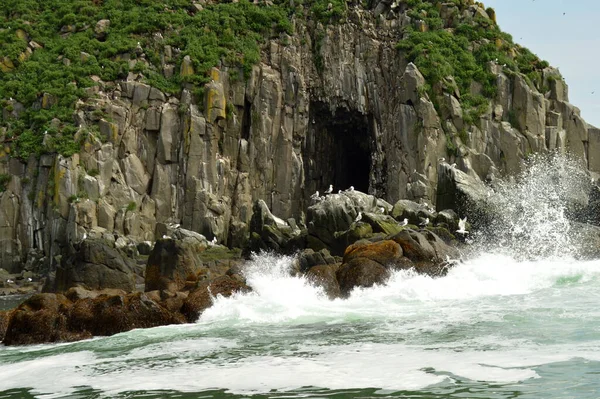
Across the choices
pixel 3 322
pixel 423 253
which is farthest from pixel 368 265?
pixel 3 322

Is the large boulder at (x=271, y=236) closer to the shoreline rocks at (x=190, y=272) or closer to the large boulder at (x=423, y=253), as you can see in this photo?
the shoreline rocks at (x=190, y=272)

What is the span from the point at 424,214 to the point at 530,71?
31038 mm

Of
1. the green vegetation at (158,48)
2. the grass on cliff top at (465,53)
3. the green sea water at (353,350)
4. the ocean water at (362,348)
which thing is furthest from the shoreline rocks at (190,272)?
the green vegetation at (158,48)

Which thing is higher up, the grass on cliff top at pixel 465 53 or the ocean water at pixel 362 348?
the grass on cliff top at pixel 465 53

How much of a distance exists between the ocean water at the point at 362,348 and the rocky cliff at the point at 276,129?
1080 inches

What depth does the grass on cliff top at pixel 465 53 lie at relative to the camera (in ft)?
200

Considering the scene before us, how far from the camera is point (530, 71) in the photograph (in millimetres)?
65125

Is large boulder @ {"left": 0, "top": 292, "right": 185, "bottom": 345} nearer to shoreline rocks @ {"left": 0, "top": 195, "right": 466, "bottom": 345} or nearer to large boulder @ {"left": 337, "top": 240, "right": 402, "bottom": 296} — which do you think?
shoreline rocks @ {"left": 0, "top": 195, "right": 466, "bottom": 345}

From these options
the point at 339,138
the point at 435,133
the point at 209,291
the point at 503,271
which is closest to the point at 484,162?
the point at 435,133

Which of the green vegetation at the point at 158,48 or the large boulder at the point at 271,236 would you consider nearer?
the large boulder at the point at 271,236

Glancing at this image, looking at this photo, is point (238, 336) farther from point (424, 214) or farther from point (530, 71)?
point (530, 71)

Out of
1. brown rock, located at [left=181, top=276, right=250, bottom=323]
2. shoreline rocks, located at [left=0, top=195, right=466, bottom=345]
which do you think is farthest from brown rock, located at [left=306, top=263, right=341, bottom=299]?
brown rock, located at [left=181, top=276, right=250, bottom=323]

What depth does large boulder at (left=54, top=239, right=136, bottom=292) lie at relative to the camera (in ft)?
99.3

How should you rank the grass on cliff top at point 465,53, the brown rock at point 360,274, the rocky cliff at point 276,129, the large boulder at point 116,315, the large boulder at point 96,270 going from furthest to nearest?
the grass on cliff top at point 465,53
the rocky cliff at point 276,129
the large boulder at point 96,270
the brown rock at point 360,274
the large boulder at point 116,315
